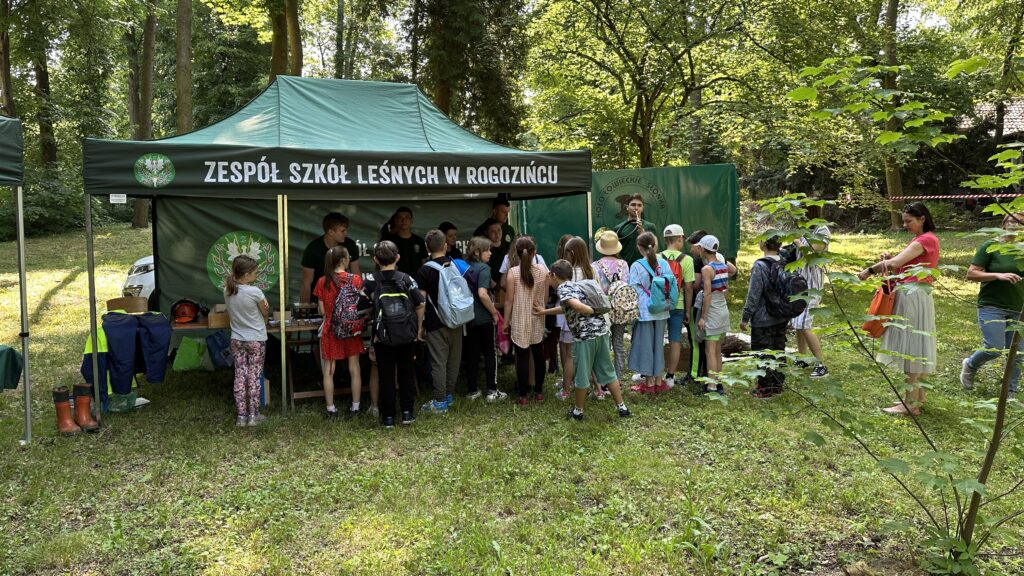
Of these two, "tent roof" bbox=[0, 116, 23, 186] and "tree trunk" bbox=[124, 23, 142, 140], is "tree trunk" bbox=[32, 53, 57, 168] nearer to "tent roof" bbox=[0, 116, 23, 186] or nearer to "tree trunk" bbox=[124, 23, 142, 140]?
"tree trunk" bbox=[124, 23, 142, 140]

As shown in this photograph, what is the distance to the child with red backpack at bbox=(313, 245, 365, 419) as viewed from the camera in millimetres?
5430

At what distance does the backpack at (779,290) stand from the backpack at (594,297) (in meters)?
1.62

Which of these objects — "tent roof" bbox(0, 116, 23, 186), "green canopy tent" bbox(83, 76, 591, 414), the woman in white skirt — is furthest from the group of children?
"tent roof" bbox(0, 116, 23, 186)

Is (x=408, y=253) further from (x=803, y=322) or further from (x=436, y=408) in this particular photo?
(x=803, y=322)

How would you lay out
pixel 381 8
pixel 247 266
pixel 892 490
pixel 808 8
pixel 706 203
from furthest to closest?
pixel 381 8, pixel 808 8, pixel 706 203, pixel 247 266, pixel 892 490

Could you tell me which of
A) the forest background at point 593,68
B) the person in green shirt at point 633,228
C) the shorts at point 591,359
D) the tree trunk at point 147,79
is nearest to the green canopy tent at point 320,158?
the person in green shirt at point 633,228

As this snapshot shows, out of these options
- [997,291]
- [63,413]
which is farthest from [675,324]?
[63,413]


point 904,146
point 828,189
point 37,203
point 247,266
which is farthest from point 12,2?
point 828,189

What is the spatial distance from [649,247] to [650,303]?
52 centimetres

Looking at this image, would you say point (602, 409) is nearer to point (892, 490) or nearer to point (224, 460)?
point (892, 490)

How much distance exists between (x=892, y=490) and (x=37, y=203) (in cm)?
2260

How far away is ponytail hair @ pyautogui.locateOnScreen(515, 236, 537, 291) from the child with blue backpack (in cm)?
95

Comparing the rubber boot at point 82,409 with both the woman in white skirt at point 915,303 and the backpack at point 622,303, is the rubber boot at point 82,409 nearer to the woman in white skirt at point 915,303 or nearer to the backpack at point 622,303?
the backpack at point 622,303

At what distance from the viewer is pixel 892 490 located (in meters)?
4.10
